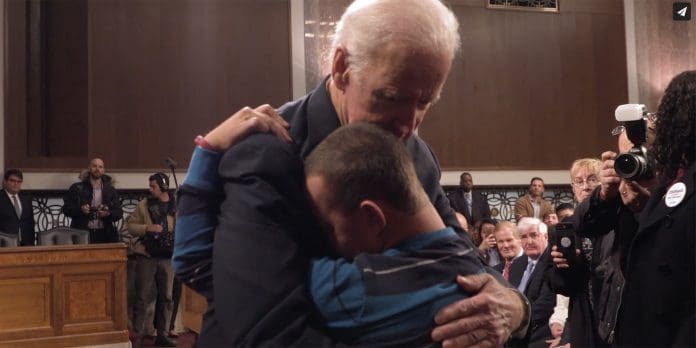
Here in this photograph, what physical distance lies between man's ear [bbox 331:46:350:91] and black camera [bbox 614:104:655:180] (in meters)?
1.55

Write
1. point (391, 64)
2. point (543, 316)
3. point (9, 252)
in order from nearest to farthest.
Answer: point (391, 64)
point (543, 316)
point (9, 252)

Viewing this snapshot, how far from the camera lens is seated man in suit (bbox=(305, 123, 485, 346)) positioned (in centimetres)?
97

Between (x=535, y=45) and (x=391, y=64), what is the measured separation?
30.7 ft

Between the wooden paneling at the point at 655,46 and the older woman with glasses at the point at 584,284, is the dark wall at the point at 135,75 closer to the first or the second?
the wooden paneling at the point at 655,46

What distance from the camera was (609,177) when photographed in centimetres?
275

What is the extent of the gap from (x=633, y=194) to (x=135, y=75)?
667 cm

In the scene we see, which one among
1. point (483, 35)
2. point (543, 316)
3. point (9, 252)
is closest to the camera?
point (543, 316)

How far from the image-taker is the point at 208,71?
8562mm

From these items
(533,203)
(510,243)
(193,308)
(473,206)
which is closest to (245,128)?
(510,243)

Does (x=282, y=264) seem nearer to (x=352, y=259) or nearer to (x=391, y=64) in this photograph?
(x=352, y=259)

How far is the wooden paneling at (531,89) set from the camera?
9.65 m

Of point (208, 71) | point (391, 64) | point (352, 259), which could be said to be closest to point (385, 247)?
point (352, 259)

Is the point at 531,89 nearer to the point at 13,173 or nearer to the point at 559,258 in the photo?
the point at 13,173

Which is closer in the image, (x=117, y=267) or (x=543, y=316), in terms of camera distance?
(x=543, y=316)
